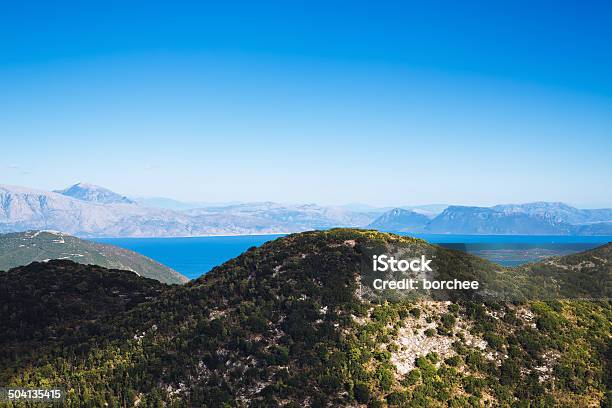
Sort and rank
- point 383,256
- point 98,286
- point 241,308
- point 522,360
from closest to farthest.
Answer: point 522,360
point 241,308
point 383,256
point 98,286

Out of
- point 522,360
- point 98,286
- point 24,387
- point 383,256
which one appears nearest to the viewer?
point 24,387

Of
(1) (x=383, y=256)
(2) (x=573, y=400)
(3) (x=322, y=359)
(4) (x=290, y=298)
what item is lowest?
(2) (x=573, y=400)

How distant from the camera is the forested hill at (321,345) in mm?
49250

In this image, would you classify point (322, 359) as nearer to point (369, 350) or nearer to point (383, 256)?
point (369, 350)

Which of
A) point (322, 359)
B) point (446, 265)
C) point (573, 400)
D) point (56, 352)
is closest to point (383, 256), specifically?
point (446, 265)

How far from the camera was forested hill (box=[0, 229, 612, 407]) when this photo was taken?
49.2 metres

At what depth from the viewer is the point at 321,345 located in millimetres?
53219

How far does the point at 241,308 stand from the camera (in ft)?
198

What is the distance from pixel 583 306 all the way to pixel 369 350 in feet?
112

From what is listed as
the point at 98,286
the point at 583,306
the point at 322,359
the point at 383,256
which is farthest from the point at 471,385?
the point at 98,286

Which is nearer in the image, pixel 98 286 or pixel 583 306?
pixel 583 306

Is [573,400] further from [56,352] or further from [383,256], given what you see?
[56,352]

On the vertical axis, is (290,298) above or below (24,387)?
above

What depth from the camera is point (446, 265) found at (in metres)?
66.4
